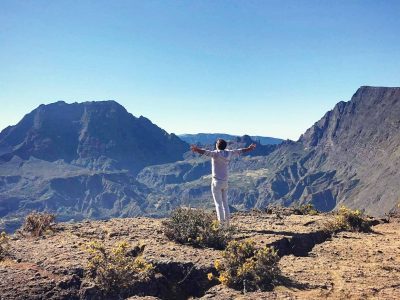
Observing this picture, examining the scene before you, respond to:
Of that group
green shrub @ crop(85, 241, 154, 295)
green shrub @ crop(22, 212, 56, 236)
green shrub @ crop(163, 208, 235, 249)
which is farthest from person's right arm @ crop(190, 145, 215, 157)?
green shrub @ crop(22, 212, 56, 236)

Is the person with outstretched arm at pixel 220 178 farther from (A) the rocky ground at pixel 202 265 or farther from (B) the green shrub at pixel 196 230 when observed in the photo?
(A) the rocky ground at pixel 202 265

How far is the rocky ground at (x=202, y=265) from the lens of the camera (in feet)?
29.9

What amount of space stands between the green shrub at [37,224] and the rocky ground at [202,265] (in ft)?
1.20

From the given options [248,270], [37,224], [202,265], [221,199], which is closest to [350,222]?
[221,199]

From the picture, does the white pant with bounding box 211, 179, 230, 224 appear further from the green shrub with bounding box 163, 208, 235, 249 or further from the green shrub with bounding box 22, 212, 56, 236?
the green shrub with bounding box 22, 212, 56, 236

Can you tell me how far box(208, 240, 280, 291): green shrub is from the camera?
9297 millimetres

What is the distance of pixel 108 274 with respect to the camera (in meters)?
9.26

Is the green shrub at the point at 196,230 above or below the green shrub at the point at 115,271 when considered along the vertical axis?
above

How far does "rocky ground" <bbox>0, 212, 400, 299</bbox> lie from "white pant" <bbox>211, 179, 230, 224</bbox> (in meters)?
0.87

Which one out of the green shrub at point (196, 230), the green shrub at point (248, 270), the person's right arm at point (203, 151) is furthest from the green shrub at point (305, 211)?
the green shrub at point (248, 270)

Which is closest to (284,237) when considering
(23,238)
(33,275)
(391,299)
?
(391,299)

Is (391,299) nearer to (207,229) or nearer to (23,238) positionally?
(207,229)

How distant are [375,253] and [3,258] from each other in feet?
33.4

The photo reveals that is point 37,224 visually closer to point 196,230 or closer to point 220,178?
point 196,230
